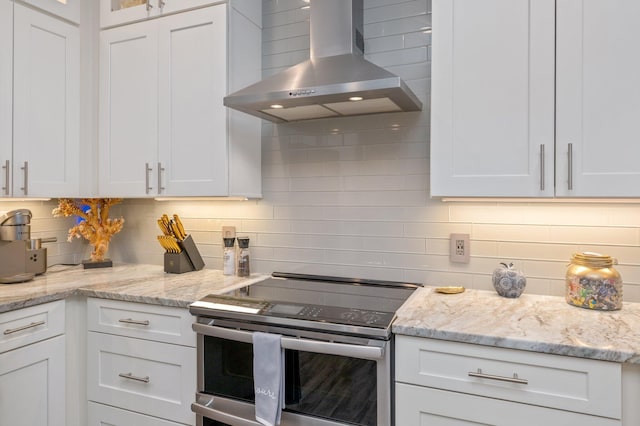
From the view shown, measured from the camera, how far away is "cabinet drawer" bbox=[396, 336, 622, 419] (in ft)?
3.84

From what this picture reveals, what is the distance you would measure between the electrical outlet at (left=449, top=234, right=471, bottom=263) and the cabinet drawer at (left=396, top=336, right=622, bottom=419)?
0.67m

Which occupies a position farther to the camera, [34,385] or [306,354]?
[34,385]

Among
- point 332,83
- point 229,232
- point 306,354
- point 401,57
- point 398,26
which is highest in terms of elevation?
point 398,26

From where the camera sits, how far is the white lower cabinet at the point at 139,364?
5.70 ft

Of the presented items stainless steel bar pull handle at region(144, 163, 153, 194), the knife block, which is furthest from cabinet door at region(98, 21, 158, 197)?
the knife block

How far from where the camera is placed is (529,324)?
1.37 meters


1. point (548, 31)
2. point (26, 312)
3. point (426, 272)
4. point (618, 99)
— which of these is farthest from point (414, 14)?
point (26, 312)

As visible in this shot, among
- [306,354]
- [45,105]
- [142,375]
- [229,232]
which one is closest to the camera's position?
[306,354]

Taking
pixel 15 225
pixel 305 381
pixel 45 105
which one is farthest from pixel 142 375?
pixel 45 105

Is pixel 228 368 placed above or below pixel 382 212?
below

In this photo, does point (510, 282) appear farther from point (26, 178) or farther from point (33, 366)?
point (26, 178)

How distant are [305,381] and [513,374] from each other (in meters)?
0.69

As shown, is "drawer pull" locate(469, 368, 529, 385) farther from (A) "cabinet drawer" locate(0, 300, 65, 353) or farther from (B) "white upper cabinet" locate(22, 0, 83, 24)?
(B) "white upper cabinet" locate(22, 0, 83, 24)

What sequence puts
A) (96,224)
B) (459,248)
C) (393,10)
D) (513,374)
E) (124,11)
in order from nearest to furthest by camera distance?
(513,374), (459,248), (393,10), (124,11), (96,224)
